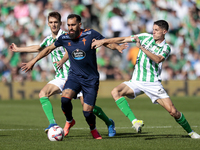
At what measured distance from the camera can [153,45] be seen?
26.4 ft

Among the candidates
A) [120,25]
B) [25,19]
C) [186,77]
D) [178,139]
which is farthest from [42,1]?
[178,139]

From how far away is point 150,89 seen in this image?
7.99 metres

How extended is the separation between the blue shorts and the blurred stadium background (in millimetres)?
10460

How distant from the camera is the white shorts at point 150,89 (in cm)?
787

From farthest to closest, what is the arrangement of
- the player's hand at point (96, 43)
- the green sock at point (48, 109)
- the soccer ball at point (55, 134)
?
the green sock at point (48, 109) < the player's hand at point (96, 43) < the soccer ball at point (55, 134)

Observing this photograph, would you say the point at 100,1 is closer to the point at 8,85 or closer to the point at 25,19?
the point at 25,19

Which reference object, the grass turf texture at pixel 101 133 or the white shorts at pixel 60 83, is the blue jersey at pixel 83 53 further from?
the grass turf texture at pixel 101 133

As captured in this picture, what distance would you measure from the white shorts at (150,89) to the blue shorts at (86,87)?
100cm

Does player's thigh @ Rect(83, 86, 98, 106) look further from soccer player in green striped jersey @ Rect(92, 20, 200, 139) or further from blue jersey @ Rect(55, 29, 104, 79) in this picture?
soccer player in green striped jersey @ Rect(92, 20, 200, 139)

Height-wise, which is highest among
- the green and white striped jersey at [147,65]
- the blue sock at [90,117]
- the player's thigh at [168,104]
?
the green and white striped jersey at [147,65]

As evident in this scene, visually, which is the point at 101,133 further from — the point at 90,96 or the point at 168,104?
the point at 168,104

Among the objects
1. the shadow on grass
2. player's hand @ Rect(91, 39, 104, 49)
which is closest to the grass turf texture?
the shadow on grass

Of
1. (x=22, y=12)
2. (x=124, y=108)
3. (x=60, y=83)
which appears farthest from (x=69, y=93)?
(x=22, y=12)

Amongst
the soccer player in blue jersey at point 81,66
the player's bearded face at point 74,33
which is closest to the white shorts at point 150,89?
the soccer player in blue jersey at point 81,66
